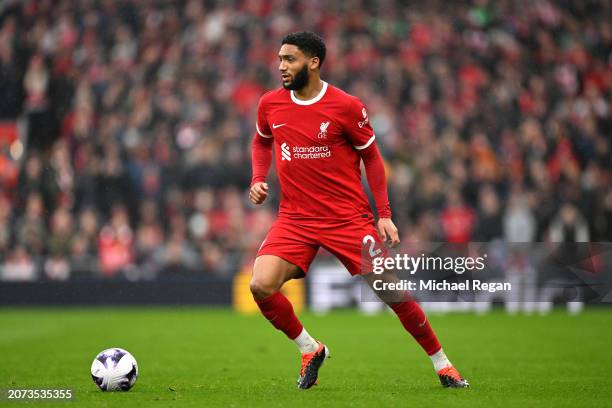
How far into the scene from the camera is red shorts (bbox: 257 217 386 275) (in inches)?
303

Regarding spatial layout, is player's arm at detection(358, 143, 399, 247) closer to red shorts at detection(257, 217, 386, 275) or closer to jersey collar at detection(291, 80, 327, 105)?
red shorts at detection(257, 217, 386, 275)

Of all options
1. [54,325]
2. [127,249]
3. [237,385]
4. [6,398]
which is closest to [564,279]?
[237,385]

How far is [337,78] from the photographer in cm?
2145

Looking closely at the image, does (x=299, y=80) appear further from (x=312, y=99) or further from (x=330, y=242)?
(x=330, y=242)

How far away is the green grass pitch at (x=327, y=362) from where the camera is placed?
736 cm

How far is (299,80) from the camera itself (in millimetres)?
7746

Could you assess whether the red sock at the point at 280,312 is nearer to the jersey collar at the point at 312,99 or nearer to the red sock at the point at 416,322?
the red sock at the point at 416,322

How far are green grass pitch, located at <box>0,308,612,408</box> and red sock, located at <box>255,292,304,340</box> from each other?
0.46 metres

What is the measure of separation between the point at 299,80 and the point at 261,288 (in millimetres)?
1545

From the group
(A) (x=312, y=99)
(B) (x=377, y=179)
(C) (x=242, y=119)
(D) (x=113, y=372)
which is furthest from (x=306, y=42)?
(C) (x=242, y=119)

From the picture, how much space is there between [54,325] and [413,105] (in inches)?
355

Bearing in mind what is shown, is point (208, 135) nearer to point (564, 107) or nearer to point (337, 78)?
point (337, 78)

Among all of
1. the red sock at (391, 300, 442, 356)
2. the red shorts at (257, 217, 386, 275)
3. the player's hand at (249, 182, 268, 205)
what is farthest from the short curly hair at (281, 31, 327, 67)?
the red sock at (391, 300, 442, 356)

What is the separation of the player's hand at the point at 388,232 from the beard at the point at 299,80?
115cm
